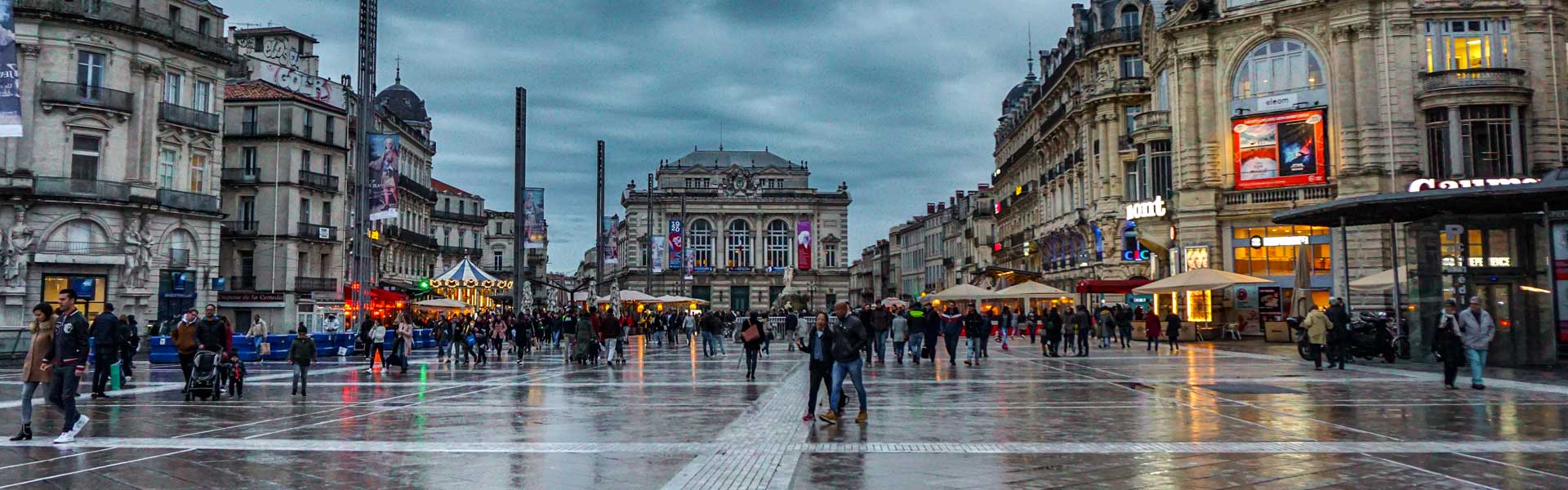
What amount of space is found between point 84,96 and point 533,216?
16.4 m

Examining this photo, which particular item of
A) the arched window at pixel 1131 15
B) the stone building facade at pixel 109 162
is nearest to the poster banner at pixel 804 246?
the arched window at pixel 1131 15

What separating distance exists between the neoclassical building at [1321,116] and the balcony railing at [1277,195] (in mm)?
44

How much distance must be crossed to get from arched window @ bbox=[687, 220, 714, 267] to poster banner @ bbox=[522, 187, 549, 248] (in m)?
66.0

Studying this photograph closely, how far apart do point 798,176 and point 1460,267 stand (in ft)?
289

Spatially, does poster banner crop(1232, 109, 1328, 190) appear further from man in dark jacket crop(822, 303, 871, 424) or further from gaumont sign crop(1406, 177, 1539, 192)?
man in dark jacket crop(822, 303, 871, 424)

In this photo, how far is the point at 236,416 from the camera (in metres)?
13.1

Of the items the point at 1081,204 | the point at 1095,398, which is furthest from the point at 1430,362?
the point at 1081,204

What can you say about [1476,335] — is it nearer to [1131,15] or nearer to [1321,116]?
[1321,116]

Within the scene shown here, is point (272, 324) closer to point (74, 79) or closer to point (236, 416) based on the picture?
point (74, 79)

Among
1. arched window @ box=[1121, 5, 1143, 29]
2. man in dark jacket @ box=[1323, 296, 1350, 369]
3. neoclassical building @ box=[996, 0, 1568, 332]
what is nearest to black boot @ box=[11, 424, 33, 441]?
man in dark jacket @ box=[1323, 296, 1350, 369]

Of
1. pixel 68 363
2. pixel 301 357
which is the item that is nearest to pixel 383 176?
pixel 301 357

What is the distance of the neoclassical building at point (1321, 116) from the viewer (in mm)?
33125

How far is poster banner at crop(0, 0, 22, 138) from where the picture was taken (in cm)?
1844

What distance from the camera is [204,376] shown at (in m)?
15.4
